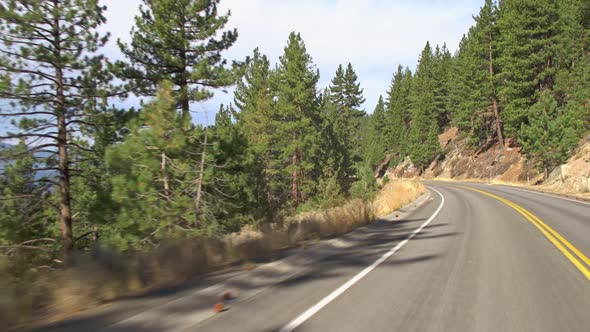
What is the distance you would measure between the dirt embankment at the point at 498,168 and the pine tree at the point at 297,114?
1979 centimetres

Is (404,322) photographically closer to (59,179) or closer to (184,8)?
(59,179)

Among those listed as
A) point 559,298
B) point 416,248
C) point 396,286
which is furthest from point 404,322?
point 416,248

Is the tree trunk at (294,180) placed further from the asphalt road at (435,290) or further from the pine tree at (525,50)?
the asphalt road at (435,290)

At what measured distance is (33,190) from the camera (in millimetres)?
12664

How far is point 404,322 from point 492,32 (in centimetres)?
5449

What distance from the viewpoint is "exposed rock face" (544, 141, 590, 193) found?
23.9m

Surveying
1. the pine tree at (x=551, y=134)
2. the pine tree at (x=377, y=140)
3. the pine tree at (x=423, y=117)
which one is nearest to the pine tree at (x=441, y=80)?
the pine tree at (x=423, y=117)

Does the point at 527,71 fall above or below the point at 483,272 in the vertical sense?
above

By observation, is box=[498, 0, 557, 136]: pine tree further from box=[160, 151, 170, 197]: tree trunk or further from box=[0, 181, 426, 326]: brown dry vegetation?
box=[0, 181, 426, 326]: brown dry vegetation

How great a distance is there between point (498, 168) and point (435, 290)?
4682 cm

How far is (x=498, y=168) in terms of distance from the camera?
4631 centimetres

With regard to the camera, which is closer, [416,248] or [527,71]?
[416,248]

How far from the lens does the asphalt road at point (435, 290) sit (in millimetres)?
4406

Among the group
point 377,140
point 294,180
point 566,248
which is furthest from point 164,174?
point 377,140
